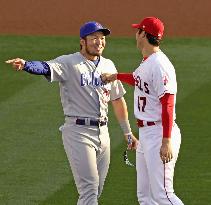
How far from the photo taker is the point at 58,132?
13586 millimetres

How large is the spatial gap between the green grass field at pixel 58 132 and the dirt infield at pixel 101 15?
1261mm

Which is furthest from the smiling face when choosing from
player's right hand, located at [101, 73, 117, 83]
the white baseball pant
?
the white baseball pant

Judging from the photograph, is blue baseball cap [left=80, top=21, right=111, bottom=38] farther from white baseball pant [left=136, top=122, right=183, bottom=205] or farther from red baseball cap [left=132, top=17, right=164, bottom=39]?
white baseball pant [left=136, top=122, right=183, bottom=205]

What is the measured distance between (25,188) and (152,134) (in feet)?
8.76

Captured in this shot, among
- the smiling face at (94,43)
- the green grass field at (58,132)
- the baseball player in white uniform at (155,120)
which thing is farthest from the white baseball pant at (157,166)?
the green grass field at (58,132)

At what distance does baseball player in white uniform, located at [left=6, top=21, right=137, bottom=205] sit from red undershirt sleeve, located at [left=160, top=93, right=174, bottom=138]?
96 cm

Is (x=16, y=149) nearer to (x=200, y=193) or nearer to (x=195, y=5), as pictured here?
(x=200, y=193)

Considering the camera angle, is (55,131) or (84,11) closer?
(55,131)

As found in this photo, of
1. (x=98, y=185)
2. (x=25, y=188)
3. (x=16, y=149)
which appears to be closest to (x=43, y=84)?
(x=16, y=149)

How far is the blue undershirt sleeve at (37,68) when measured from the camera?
29.4 ft

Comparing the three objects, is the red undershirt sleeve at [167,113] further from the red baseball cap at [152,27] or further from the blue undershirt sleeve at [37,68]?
the blue undershirt sleeve at [37,68]

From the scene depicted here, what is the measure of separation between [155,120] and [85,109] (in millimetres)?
827

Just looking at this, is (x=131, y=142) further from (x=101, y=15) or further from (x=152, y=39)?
(x=101, y=15)

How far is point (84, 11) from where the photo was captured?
21547mm
